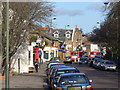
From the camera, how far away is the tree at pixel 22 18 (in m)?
26.9

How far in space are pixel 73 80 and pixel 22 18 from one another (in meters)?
13.7

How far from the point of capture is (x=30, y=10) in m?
27.8

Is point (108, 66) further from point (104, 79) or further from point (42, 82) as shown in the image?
point (42, 82)

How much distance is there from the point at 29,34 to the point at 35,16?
88.8 inches

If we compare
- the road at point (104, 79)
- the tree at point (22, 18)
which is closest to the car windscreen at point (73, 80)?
the road at point (104, 79)

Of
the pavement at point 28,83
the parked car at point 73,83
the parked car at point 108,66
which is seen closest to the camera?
the parked car at point 73,83

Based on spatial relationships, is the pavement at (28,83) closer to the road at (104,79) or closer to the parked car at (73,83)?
the road at (104,79)

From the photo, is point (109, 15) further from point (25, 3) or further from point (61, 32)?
point (61, 32)

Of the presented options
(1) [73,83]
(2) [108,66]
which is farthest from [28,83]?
(2) [108,66]

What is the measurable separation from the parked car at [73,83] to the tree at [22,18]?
12538 mm

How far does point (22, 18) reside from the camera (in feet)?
89.7

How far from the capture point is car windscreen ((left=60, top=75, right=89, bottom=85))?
1466cm

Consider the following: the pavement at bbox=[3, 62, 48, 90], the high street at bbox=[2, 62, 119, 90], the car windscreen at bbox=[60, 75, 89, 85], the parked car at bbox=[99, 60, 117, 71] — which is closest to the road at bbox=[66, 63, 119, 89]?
the high street at bbox=[2, 62, 119, 90]

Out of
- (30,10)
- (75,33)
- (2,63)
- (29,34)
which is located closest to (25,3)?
(30,10)
